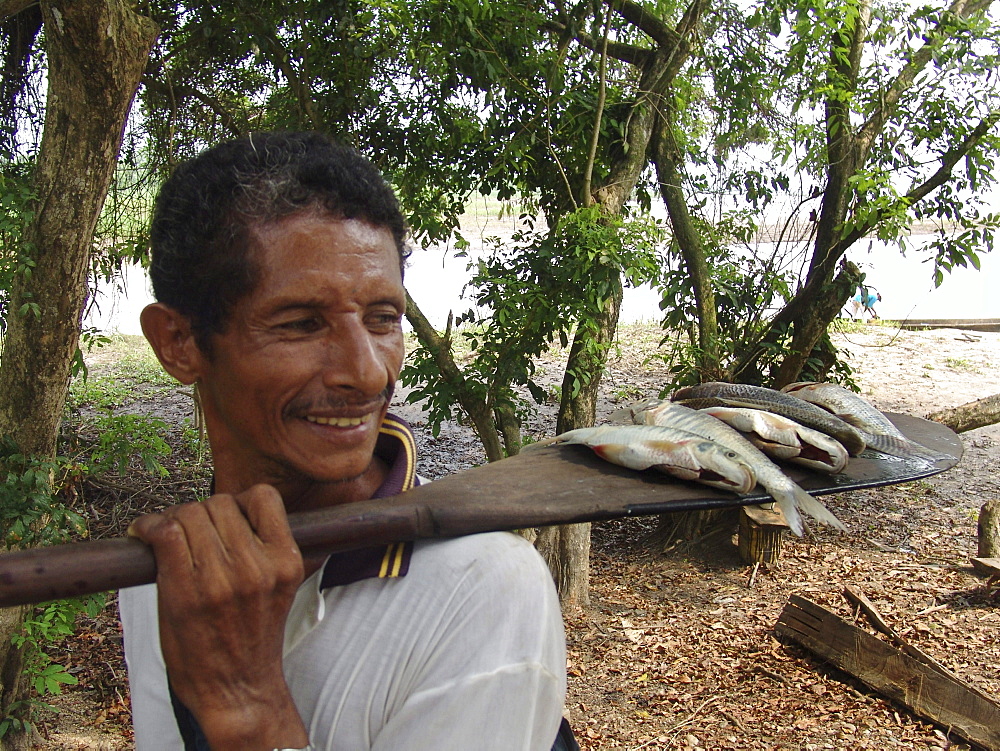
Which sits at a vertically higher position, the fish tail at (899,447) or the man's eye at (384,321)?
the man's eye at (384,321)

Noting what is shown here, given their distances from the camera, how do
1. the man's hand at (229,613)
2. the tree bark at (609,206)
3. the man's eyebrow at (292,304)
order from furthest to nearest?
1. the tree bark at (609,206)
2. the man's eyebrow at (292,304)
3. the man's hand at (229,613)

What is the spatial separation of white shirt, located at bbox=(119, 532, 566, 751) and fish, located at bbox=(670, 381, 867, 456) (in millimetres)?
1134

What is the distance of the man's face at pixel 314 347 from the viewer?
1297mm

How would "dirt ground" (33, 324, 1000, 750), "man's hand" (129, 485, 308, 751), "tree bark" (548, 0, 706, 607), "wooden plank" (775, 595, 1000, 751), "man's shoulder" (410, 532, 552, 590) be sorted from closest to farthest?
"man's hand" (129, 485, 308, 751) < "man's shoulder" (410, 532, 552, 590) < "wooden plank" (775, 595, 1000, 751) < "dirt ground" (33, 324, 1000, 750) < "tree bark" (548, 0, 706, 607)

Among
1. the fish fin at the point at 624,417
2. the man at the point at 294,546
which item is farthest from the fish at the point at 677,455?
the man at the point at 294,546

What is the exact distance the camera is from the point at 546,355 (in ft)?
33.8

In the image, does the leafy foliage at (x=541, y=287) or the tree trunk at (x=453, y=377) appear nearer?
the leafy foliage at (x=541, y=287)

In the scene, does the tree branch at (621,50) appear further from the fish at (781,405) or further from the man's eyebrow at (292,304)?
the man's eyebrow at (292,304)

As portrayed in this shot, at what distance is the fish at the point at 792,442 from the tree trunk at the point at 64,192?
2.68 metres

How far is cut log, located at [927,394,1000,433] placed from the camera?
5.69 meters

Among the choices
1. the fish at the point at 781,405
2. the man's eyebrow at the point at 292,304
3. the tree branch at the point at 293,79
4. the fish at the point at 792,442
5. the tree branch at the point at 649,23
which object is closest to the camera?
the man's eyebrow at the point at 292,304

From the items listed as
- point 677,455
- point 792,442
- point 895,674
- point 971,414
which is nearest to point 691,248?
point 971,414

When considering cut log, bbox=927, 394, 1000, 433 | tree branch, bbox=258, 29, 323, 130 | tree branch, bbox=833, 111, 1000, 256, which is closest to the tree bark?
tree branch, bbox=833, 111, 1000, 256

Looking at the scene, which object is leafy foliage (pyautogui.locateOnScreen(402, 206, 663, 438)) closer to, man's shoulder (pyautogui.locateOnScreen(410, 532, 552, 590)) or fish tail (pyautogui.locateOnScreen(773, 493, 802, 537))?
fish tail (pyautogui.locateOnScreen(773, 493, 802, 537))
